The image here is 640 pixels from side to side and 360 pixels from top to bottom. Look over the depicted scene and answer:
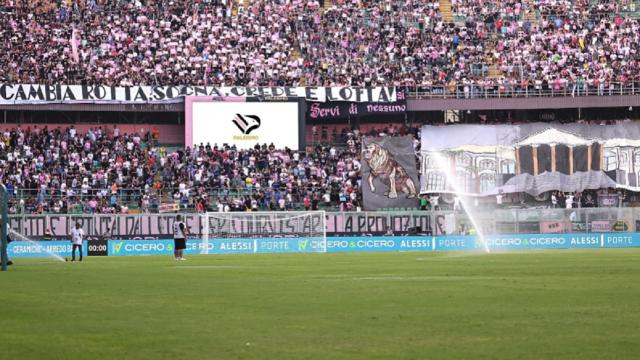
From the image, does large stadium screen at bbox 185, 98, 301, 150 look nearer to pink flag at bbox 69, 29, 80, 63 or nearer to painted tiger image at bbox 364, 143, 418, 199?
painted tiger image at bbox 364, 143, 418, 199

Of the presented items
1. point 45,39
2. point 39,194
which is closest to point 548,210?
point 39,194

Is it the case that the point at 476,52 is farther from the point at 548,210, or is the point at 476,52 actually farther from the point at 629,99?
the point at 548,210

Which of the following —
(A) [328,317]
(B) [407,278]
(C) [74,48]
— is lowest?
(B) [407,278]

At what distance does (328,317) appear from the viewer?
658 inches

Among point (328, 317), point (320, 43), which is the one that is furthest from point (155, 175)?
point (328, 317)

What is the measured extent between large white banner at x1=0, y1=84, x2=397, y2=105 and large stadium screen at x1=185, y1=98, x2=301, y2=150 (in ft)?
2.27

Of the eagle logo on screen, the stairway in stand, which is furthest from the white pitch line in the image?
the stairway in stand

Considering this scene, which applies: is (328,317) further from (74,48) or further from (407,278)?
(74,48)

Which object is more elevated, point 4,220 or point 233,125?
point 233,125

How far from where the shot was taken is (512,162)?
71250mm

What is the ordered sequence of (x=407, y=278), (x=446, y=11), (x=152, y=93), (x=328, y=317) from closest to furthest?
1. (x=328, y=317)
2. (x=407, y=278)
3. (x=152, y=93)
4. (x=446, y=11)

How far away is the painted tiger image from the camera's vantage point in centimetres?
6850

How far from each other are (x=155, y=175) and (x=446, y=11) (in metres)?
24.3

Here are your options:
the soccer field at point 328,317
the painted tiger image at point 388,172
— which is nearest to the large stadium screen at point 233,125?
→ the painted tiger image at point 388,172
